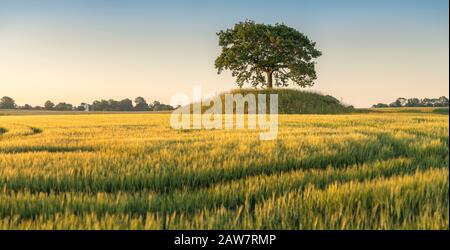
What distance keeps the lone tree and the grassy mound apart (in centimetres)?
260

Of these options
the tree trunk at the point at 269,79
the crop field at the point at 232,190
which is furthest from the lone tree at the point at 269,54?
the crop field at the point at 232,190

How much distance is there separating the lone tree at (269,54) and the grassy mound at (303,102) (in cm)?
260

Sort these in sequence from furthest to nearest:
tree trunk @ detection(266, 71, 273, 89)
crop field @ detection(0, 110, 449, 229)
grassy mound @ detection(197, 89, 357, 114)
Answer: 1. tree trunk @ detection(266, 71, 273, 89)
2. grassy mound @ detection(197, 89, 357, 114)
3. crop field @ detection(0, 110, 449, 229)

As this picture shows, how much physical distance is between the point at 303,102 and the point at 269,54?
22.5ft

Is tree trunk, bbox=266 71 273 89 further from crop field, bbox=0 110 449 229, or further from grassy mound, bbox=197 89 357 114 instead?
crop field, bbox=0 110 449 229

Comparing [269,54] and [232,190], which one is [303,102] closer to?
[269,54]

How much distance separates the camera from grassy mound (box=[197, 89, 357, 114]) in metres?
35.1

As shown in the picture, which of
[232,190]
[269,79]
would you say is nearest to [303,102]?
[269,79]

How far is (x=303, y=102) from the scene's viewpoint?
119ft

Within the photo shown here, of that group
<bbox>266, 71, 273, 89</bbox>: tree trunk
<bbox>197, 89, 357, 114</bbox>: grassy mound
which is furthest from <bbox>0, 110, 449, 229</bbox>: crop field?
<bbox>266, 71, 273, 89</bbox>: tree trunk

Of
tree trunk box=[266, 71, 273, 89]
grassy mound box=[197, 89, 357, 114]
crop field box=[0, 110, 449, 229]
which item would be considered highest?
tree trunk box=[266, 71, 273, 89]

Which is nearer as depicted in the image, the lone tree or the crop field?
the crop field
